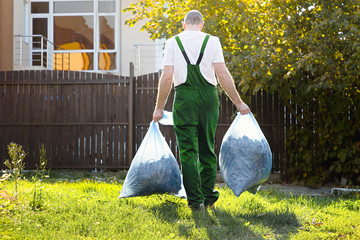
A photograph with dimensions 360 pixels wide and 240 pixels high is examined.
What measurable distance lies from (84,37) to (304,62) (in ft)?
32.6

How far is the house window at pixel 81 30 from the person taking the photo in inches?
568

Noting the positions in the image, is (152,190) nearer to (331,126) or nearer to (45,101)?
(331,126)

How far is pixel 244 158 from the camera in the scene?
4.14 metres

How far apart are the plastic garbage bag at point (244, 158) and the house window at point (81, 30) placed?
34.7ft

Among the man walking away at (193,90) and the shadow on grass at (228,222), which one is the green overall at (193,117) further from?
the shadow on grass at (228,222)

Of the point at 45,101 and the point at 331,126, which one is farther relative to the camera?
the point at 45,101

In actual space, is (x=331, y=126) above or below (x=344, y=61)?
below

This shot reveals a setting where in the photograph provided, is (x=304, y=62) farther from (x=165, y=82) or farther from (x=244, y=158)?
(x=165, y=82)

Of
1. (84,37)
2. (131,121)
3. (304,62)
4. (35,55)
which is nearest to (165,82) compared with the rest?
(304,62)

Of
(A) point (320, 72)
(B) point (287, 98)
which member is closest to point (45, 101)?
(B) point (287, 98)

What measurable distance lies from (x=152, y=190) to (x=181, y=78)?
1066 millimetres

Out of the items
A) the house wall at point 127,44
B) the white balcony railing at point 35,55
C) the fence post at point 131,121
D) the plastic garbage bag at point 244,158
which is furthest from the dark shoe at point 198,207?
the house wall at point 127,44

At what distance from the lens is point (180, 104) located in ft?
13.3

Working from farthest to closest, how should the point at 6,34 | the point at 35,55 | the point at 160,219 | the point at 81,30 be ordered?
1. the point at 81,30
2. the point at 35,55
3. the point at 6,34
4. the point at 160,219
